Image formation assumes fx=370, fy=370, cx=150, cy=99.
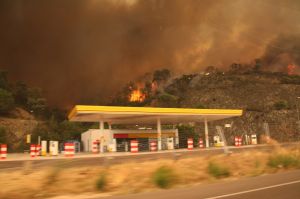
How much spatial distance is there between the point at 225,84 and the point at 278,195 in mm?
119392

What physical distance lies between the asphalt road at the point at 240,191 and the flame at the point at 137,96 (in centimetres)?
12563

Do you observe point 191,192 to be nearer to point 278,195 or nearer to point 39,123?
point 278,195

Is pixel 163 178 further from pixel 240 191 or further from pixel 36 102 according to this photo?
pixel 36 102

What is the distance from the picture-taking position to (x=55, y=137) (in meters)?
69.1

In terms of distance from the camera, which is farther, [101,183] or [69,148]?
[69,148]

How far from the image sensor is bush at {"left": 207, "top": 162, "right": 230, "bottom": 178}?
15.0 m

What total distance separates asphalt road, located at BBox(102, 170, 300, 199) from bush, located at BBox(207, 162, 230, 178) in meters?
1.86

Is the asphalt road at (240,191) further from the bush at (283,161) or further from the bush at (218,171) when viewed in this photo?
the bush at (283,161)

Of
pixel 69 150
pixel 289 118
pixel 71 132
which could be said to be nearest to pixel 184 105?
pixel 289 118

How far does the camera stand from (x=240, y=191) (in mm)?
10977

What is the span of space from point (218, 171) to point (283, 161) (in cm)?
463

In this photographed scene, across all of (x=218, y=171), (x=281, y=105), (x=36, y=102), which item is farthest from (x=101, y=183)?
(x=281, y=105)

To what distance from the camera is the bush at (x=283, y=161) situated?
1761 cm

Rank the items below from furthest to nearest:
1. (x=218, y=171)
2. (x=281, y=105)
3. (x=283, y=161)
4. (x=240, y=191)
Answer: (x=281, y=105) < (x=283, y=161) < (x=218, y=171) < (x=240, y=191)
